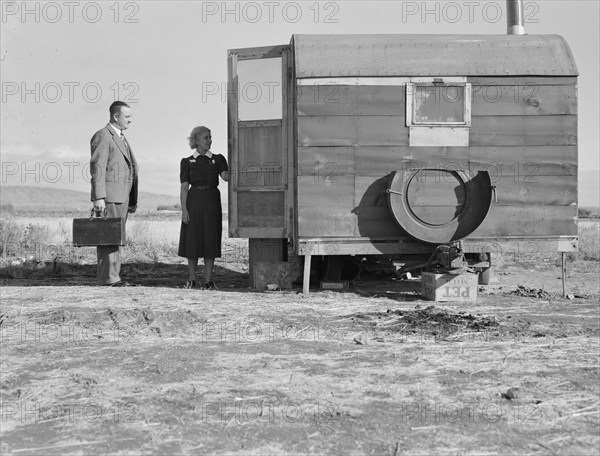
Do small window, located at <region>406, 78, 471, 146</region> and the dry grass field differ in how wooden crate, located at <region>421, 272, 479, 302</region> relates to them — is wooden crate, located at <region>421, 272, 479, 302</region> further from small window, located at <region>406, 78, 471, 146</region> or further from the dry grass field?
small window, located at <region>406, 78, 471, 146</region>

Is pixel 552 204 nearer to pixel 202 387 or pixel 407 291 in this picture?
pixel 407 291

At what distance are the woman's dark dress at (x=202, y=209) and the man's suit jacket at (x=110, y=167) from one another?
724 millimetres

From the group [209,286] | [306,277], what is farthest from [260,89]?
[209,286]

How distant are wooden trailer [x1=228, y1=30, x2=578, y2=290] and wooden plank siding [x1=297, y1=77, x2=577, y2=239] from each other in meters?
0.01

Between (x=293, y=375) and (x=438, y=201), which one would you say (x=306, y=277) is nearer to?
(x=438, y=201)

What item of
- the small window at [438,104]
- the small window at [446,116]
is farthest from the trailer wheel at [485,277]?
the small window at [438,104]

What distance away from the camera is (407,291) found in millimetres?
9219

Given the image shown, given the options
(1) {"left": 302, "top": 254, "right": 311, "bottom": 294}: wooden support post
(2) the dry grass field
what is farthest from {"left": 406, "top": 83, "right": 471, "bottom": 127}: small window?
(2) the dry grass field

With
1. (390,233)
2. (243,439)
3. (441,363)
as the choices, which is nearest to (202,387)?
(243,439)

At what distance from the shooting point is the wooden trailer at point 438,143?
8.52 metres

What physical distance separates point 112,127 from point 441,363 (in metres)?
5.48

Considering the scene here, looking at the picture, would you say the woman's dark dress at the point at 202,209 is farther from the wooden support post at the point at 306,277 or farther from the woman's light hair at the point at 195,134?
the wooden support post at the point at 306,277

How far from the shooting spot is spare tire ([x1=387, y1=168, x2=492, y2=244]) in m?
8.38

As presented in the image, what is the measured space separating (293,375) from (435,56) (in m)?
5.22
